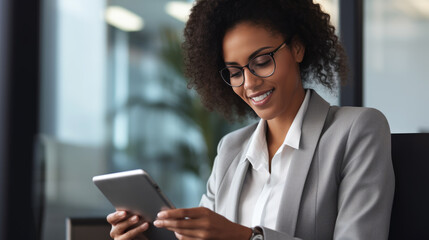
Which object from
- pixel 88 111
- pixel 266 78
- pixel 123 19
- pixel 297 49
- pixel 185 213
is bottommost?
pixel 185 213

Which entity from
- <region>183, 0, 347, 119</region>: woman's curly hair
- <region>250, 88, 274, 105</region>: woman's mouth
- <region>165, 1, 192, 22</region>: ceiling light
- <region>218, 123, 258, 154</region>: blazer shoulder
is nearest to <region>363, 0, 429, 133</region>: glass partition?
<region>183, 0, 347, 119</region>: woman's curly hair

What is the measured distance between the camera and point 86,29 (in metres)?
3.64

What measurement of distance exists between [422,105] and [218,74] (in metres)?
0.90

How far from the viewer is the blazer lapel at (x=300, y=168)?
1.46m

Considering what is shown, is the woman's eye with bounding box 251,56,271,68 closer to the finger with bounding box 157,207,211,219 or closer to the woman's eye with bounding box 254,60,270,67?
the woman's eye with bounding box 254,60,270,67

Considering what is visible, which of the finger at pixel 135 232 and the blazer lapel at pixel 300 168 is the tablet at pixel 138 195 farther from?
the blazer lapel at pixel 300 168

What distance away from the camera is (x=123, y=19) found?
3578mm

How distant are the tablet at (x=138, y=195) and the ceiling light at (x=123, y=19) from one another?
2251 mm

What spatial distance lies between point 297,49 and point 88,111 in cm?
224

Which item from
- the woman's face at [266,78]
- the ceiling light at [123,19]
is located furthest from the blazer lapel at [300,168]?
the ceiling light at [123,19]

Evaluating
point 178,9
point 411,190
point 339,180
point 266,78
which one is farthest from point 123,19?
point 411,190

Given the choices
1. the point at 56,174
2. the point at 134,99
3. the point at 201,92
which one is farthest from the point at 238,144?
the point at 56,174

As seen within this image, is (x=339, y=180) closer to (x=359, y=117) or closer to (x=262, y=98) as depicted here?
(x=359, y=117)

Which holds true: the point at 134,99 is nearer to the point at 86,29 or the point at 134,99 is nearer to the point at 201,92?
the point at 86,29
